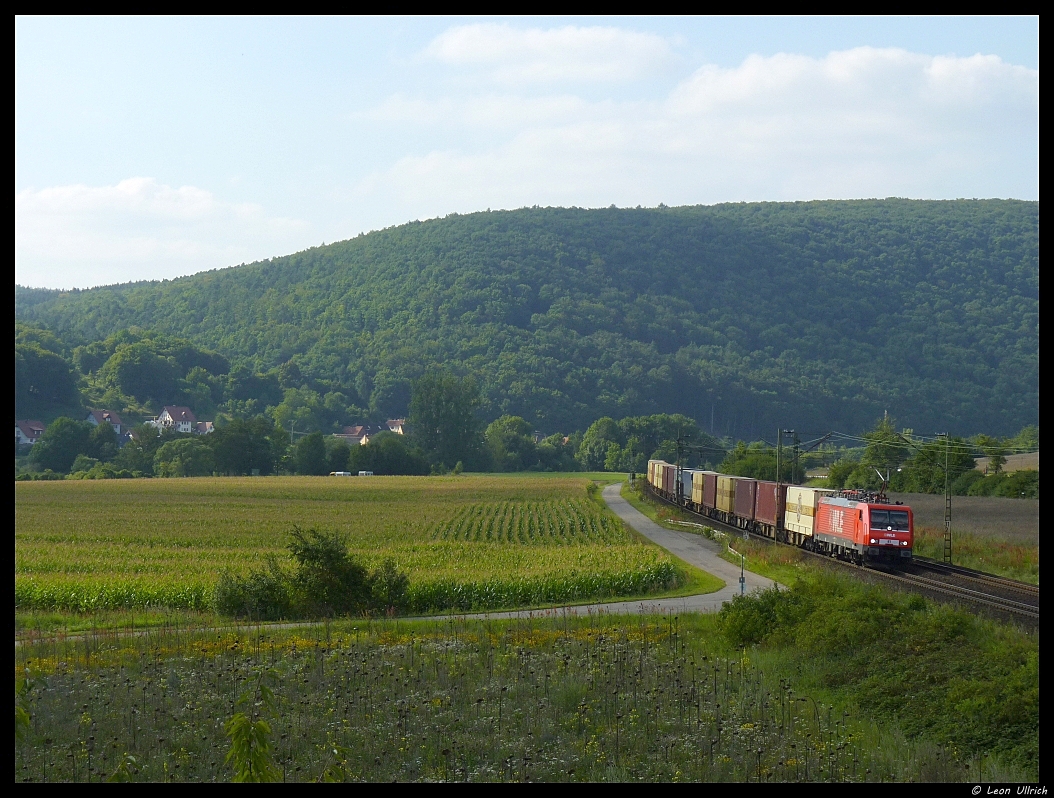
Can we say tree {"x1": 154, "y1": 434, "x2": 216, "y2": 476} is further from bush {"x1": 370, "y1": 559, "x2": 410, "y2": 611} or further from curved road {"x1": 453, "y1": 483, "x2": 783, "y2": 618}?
bush {"x1": 370, "y1": 559, "x2": 410, "y2": 611}

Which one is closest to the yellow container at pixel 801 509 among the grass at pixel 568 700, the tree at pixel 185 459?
the grass at pixel 568 700

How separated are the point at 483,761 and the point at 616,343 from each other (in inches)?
6063

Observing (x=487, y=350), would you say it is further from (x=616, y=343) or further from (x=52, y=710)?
(x=52, y=710)

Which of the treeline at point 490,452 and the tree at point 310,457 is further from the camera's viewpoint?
the tree at point 310,457

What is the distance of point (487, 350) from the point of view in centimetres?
17250

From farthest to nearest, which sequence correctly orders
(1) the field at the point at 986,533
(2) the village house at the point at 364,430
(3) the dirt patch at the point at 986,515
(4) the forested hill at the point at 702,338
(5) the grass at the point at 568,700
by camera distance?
(2) the village house at the point at 364,430 < (4) the forested hill at the point at 702,338 < (3) the dirt patch at the point at 986,515 < (1) the field at the point at 986,533 < (5) the grass at the point at 568,700

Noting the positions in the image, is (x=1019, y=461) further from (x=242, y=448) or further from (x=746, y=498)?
(x=242, y=448)

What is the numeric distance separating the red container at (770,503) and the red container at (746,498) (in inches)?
31.2

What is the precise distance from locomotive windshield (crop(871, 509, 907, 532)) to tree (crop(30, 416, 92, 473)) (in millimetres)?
83480

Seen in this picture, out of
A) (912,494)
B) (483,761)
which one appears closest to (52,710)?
(483,761)

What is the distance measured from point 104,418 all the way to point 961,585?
98.7 m

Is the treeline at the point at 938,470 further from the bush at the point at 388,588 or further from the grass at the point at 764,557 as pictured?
the bush at the point at 388,588

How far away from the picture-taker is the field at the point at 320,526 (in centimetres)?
2584

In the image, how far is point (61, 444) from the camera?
313 ft
